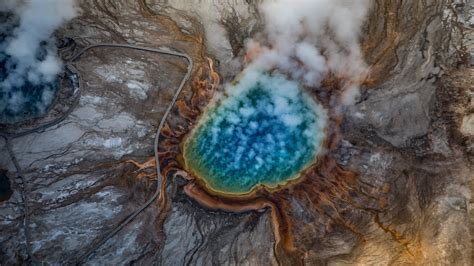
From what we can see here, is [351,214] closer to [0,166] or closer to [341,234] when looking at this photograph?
[341,234]

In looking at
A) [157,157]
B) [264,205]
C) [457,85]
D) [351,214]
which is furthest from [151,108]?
[457,85]

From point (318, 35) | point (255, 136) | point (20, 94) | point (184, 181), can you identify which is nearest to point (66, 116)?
point (20, 94)

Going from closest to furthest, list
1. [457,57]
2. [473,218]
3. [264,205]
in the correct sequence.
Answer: [473,218], [264,205], [457,57]

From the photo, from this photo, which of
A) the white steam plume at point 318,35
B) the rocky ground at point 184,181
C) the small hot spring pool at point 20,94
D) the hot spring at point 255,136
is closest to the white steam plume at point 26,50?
the small hot spring pool at point 20,94

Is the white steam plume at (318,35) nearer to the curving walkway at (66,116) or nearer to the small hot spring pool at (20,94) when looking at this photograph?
the curving walkway at (66,116)

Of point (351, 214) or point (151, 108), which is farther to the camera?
point (151, 108)

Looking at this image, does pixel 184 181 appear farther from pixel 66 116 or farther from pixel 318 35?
pixel 318 35
